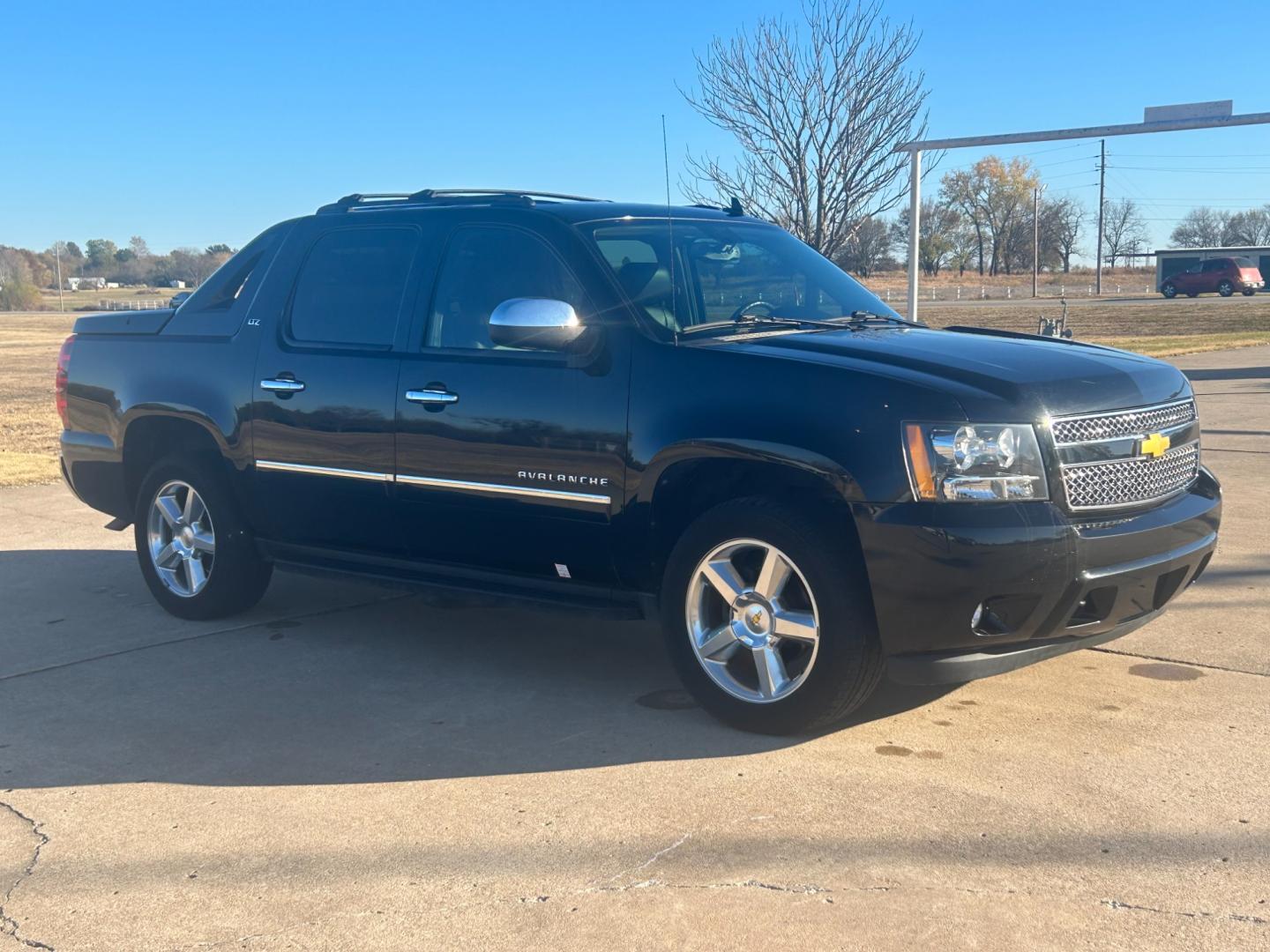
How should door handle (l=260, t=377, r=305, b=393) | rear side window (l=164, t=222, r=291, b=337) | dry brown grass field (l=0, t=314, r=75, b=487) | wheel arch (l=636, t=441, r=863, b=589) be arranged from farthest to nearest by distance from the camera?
1. dry brown grass field (l=0, t=314, r=75, b=487)
2. rear side window (l=164, t=222, r=291, b=337)
3. door handle (l=260, t=377, r=305, b=393)
4. wheel arch (l=636, t=441, r=863, b=589)

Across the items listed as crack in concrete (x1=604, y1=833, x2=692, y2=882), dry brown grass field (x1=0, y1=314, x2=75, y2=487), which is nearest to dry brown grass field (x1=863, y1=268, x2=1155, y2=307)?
dry brown grass field (x1=0, y1=314, x2=75, y2=487)

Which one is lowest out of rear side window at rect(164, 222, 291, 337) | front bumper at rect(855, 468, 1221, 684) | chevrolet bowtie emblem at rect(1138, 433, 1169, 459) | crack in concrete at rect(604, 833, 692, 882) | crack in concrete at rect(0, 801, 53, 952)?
crack in concrete at rect(0, 801, 53, 952)

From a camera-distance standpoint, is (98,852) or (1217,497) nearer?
(98,852)

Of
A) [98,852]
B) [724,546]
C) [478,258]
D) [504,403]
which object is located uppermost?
[478,258]

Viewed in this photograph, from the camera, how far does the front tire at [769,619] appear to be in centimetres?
431

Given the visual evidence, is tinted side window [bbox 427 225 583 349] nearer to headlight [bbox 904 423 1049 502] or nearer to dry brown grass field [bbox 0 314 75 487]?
headlight [bbox 904 423 1049 502]

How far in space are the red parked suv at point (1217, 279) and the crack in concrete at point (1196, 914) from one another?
59.4 m

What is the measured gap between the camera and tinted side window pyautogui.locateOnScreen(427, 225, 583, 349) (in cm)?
517

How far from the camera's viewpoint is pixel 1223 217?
412 ft

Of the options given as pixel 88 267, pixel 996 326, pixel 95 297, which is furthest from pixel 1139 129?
pixel 88 267

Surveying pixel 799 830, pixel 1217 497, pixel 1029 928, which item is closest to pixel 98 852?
pixel 799 830

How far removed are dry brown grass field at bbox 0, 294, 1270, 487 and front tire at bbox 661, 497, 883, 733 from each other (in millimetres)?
4692

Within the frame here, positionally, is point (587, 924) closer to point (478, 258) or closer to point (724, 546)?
point (724, 546)

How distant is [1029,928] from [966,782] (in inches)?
37.7
